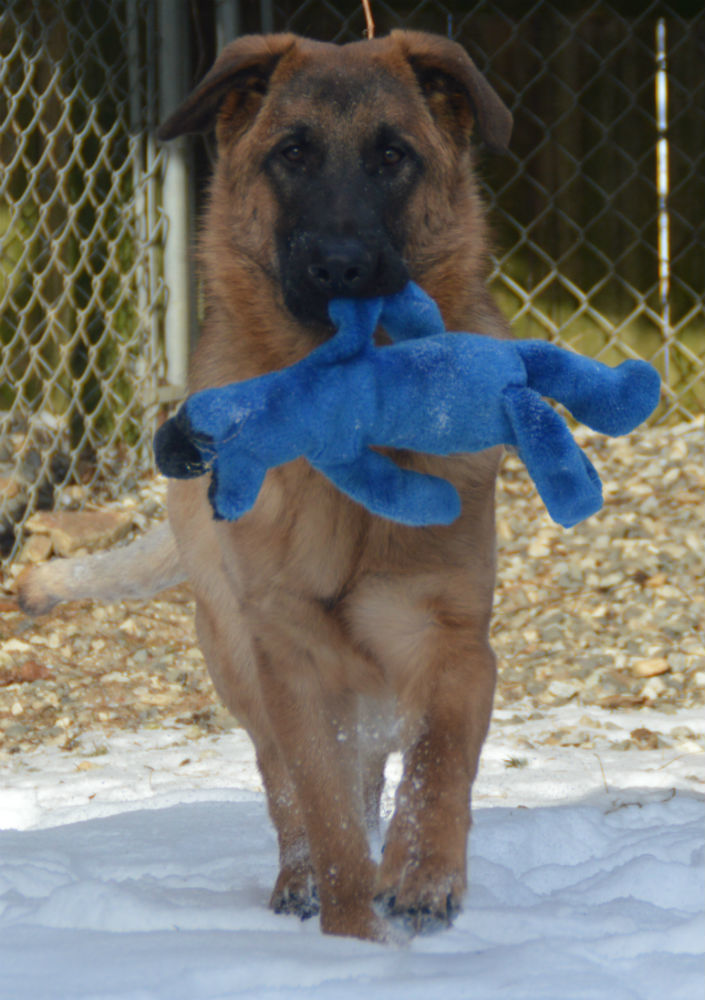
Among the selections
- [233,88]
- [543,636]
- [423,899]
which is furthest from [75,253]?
[423,899]

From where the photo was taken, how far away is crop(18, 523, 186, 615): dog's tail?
294 cm

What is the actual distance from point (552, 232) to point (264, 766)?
4022 millimetres

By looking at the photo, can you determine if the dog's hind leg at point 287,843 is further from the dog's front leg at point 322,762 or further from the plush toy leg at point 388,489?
the plush toy leg at point 388,489

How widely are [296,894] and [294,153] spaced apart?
1.41m

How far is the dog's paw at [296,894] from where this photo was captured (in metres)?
2.32

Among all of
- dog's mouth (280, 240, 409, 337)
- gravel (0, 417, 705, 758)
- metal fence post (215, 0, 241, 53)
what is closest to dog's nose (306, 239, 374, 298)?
dog's mouth (280, 240, 409, 337)

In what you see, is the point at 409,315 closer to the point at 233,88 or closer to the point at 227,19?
the point at 233,88

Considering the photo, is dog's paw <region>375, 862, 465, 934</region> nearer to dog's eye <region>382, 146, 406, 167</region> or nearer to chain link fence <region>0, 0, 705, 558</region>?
dog's eye <region>382, 146, 406, 167</region>

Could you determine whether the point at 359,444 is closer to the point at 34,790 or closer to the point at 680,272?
the point at 34,790

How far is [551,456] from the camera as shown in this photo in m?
1.78

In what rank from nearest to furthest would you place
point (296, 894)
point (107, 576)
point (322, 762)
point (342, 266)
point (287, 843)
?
1. point (342, 266)
2. point (322, 762)
3. point (296, 894)
4. point (287, 843)
5. point (107, 576)

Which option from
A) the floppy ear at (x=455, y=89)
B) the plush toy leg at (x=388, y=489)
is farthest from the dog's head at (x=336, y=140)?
the plush toy leg at (x=388, y=489)

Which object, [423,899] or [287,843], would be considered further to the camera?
[287,843]

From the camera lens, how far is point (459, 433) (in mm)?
1850
